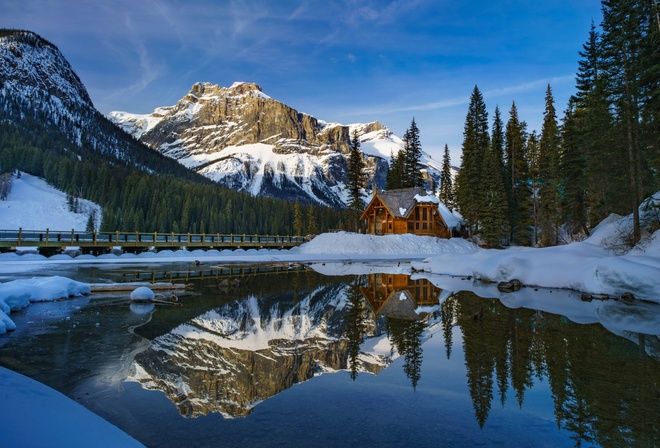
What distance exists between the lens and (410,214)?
52062mm

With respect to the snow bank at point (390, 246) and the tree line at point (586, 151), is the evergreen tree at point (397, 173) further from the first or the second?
the snow bank at point (390, 246)

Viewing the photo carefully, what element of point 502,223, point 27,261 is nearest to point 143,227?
point 27,261

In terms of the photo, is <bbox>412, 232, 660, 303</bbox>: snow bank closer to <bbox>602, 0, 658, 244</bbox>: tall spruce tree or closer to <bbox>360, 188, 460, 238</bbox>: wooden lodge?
<bbox>602, 0, 658, 244</bbox>: tall spruce tree

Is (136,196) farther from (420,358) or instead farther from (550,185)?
(420,358)

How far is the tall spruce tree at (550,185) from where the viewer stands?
40.3 meters

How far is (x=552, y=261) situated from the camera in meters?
19.7

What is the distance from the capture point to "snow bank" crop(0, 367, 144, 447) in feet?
10.0

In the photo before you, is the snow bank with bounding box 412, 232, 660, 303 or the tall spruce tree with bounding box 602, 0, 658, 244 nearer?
the snow bank with bounding box 412, 232, 660, 303

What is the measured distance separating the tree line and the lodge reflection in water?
13214 millimetres

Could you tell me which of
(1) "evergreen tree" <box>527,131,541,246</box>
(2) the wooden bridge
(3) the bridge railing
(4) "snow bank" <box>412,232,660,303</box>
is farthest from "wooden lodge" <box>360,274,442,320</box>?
(1) "evergreen tree" <box>527,131,541,246</box>

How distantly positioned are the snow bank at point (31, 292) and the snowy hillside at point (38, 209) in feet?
249

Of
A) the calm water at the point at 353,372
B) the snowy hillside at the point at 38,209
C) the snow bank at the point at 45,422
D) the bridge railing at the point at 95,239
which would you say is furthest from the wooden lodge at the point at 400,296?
the snowy hillside at the point at 38,209

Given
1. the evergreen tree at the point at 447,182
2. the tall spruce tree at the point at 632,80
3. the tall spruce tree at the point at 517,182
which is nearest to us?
the tall spruce tree at the point at 632,80

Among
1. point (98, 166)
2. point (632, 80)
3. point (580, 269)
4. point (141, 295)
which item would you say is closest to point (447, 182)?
point (632, 80)
